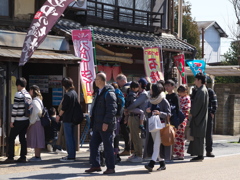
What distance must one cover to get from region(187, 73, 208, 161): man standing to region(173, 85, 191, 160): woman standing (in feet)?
1.35

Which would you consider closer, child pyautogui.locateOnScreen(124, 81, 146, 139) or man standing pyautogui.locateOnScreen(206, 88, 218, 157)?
child pyautogui.locateOnScreen(124, 81, 146, 139)

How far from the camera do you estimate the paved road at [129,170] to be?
31.5ft

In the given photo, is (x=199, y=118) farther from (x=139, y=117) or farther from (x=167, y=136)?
(x=167, y=136)

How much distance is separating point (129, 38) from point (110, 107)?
345 inches

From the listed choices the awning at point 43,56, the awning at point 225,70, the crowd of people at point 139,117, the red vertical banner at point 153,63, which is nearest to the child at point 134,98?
the crowd of people at point 139,117

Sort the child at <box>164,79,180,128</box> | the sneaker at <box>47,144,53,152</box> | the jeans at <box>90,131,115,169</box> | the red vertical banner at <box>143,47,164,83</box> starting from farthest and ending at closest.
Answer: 1. the red vertical banner at <box>143,47,164,83</box>
2. the sneaker at <box>47,144,53,152</box>
3. the child at <box>164,79,180,128</box>
4. the jeans at <box>90,131,115,169</box>

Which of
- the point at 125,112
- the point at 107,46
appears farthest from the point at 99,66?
the point at 125,112

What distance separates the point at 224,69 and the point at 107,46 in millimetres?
8482

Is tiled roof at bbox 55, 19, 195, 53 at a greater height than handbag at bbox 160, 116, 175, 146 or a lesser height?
greater

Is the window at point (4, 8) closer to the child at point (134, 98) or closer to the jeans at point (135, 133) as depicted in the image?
the child at point (134, 98)

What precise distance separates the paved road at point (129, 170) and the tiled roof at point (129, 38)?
496cm

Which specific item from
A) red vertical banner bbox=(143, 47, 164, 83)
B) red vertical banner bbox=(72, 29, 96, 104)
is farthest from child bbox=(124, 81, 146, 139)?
red vertical banner bbox=(143, 47, 164, 83)

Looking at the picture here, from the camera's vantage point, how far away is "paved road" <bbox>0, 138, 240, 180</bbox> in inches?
378

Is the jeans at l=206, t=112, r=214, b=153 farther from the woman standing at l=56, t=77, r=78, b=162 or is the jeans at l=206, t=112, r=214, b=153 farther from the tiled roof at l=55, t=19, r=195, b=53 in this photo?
the tiled roof at l=55, t=19, r=195, b=53
